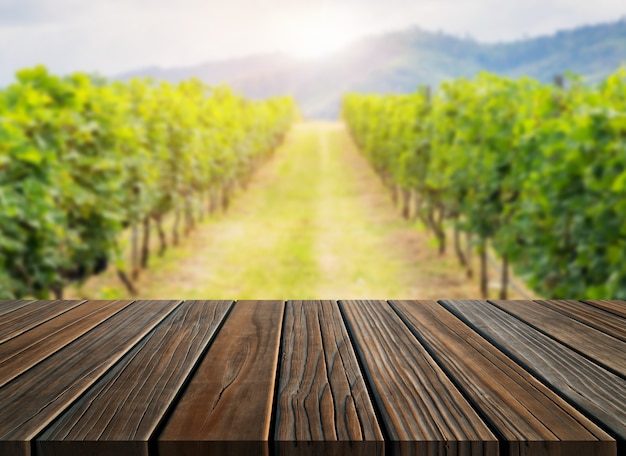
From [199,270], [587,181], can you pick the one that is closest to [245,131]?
[199,270]

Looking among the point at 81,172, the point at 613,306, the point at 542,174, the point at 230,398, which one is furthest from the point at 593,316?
the point at 81,172

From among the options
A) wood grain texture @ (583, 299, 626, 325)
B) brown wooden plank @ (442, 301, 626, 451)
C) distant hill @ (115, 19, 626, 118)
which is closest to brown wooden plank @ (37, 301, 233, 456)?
brown wooden plank @ (442, 301, 626, 451)

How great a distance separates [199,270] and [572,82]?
22.2 ft

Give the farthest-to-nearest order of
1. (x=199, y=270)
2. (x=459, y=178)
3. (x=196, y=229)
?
(x=196, y=229) < (x=199, y=270) < (x=459, y=178)

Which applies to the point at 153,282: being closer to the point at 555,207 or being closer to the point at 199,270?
the point at 199,270

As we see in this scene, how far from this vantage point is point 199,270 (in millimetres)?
10367

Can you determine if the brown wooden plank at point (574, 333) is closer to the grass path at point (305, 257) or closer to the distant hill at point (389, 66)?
the grass path at point (305, 257)

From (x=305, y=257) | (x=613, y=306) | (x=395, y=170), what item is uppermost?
(x=613, y=306)

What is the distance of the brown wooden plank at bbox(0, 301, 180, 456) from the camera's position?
3.30 feet

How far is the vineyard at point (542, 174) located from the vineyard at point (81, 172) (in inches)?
158

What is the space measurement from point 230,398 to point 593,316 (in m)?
1.19

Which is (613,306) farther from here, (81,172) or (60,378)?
(81,172)

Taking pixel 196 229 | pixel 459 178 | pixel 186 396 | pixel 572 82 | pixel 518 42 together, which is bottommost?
pixel 196 229

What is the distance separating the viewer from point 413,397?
1.13 metres
